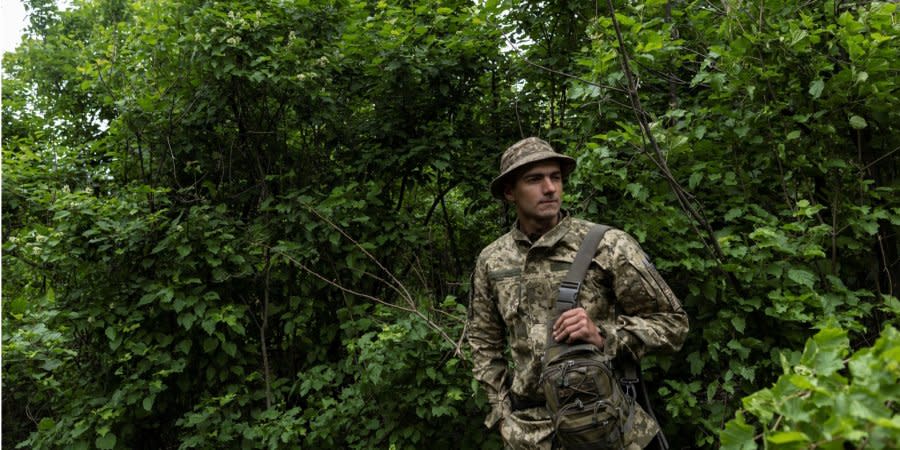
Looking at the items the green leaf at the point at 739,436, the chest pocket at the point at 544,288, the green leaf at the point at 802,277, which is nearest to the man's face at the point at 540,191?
the chest pocket at the point at 544,288

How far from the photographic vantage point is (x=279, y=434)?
3895mm

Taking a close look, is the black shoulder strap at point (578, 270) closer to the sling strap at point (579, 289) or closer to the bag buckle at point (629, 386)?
the sling strap at point (579, 289)

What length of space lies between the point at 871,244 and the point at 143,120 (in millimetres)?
4808

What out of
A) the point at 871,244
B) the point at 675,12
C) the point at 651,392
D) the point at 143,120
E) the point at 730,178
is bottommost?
the point at 651,392

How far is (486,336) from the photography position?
2.74 meters

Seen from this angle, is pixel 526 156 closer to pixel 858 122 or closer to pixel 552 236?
pixel 552 236

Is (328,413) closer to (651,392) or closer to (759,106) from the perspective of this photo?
(651,392)

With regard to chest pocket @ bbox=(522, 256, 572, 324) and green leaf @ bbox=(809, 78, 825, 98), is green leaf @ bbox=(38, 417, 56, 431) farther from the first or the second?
green leaf @ bbox=(809, 78, 825, 98)

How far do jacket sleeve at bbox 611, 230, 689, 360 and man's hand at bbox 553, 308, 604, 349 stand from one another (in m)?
0.17

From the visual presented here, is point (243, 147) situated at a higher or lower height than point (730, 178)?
higher

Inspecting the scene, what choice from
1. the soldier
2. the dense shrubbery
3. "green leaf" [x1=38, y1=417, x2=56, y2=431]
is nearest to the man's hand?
the soldier

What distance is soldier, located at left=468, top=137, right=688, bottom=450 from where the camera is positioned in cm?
227

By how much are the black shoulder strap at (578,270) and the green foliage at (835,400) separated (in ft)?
→ 3.56

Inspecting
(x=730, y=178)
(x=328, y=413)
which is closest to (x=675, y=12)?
(x=730, y=178)
